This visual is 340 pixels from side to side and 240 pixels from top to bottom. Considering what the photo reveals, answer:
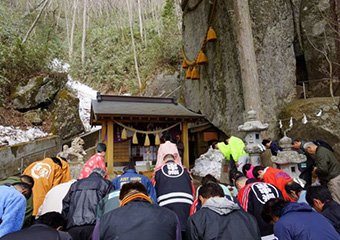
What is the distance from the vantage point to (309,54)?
37.2 feet

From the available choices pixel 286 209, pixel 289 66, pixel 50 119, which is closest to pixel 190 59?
pixel 289 66

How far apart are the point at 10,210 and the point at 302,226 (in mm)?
2953

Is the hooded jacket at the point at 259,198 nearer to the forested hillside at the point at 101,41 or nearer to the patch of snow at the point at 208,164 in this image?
the patch of snow at the point at 208,164

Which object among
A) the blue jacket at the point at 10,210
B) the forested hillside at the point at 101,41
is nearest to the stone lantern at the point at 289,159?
the blue jacket at the point at 10,210

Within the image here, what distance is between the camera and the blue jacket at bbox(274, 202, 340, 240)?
1973 mm

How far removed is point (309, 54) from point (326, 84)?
1770mm

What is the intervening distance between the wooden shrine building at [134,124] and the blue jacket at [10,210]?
18.9ft

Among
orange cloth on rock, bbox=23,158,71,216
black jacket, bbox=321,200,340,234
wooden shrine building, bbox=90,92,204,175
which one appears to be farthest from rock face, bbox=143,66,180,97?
black jacket, bbox=321,200,340,234

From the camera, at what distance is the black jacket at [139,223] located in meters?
1.72

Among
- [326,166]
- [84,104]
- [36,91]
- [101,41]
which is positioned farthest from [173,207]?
[101,41]

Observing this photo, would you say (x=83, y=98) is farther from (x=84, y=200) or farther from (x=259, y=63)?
(x=84, y=200)

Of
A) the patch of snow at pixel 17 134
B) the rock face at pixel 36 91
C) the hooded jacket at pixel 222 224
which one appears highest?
the rock face at pixel 36 91

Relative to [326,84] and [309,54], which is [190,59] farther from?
[326,84]

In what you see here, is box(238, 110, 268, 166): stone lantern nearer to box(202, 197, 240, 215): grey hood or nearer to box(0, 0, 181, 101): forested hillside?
box(202, 197, 240, 215): grey hood
